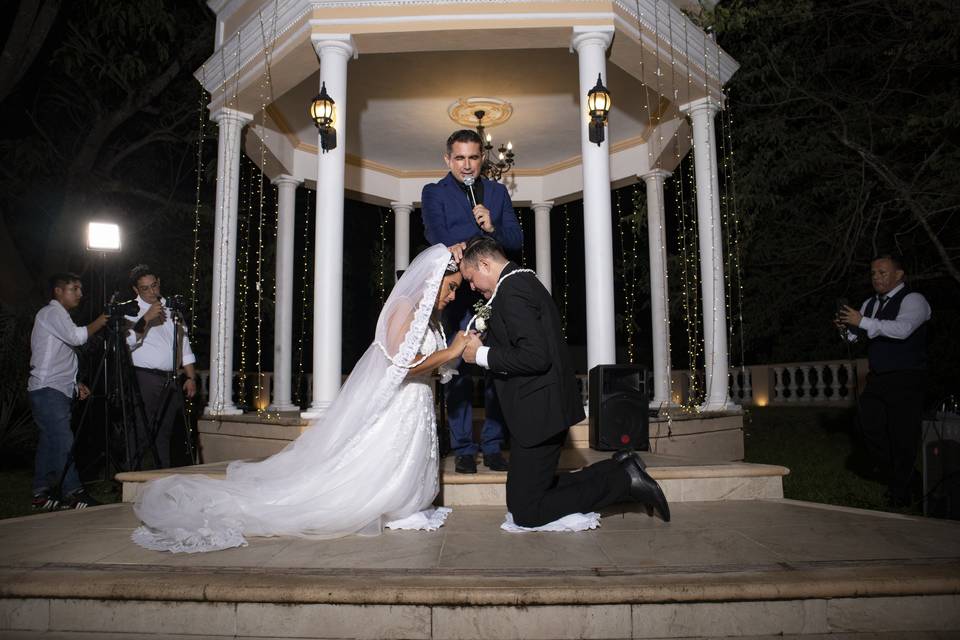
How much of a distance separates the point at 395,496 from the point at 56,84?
13289 millimetres

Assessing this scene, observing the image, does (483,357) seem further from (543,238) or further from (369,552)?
(543,238)

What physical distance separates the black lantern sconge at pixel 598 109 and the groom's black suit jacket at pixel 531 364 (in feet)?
9.86

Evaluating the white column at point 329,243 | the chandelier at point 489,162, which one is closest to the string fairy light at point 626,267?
the chandelier at point 489,162

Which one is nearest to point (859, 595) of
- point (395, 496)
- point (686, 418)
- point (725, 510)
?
point (725, 510)

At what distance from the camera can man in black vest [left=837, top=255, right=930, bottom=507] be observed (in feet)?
16.8

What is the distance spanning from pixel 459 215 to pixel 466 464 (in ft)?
6.08

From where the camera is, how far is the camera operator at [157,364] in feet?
21.2

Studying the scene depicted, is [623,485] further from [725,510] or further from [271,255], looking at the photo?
[271,255]

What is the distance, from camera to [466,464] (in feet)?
15.3

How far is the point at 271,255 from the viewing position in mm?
15523

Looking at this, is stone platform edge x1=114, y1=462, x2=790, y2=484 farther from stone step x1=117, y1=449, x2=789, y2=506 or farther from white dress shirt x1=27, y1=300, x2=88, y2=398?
white dress shirt x1=27, y1=300, x2=88, y2=398

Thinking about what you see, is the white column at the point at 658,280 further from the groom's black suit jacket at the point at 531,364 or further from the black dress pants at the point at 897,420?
the groom's black suit jacket at the point at 531,364

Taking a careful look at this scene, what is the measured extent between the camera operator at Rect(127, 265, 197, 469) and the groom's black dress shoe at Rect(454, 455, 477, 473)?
332cm

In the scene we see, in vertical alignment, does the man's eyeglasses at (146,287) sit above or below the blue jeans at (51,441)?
above
